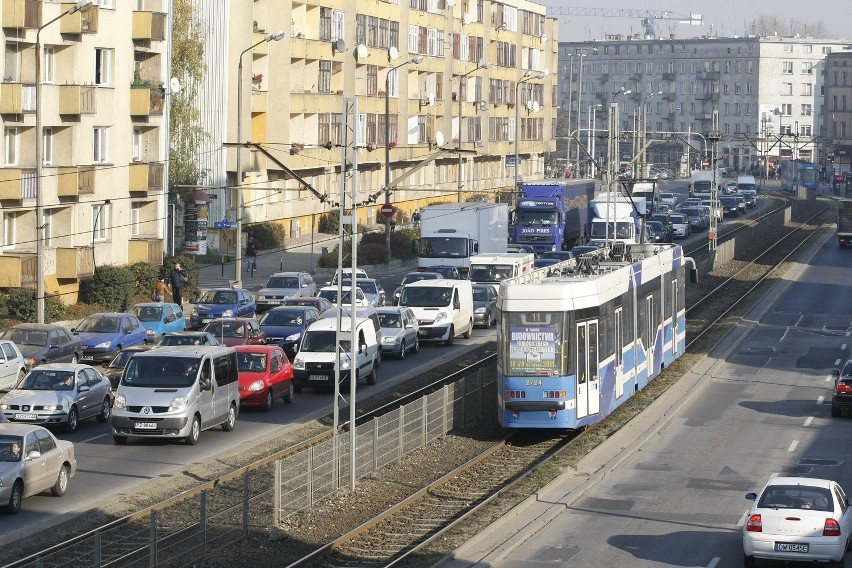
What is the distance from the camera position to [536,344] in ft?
102

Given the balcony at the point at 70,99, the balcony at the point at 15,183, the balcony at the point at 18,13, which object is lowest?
the balcony at the point at 15,183

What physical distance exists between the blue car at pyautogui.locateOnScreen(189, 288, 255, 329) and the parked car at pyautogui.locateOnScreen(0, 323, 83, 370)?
31.5 feet

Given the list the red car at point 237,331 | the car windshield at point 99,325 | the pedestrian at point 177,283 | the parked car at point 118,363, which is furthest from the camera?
the pedestrian at point 177,283

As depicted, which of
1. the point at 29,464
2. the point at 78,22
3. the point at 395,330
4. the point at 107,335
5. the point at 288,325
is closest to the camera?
the point at 29,464

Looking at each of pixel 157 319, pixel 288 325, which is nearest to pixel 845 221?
pixel 288 325

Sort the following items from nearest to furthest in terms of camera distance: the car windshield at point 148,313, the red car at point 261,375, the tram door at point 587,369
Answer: the tram door at point 587,369, the red car at point 261,375, the car windshield at point 148,313

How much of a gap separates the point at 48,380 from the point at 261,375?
5.39 m

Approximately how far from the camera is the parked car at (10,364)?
3725 centimetres

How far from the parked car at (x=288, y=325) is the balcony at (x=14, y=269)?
28.9 ft

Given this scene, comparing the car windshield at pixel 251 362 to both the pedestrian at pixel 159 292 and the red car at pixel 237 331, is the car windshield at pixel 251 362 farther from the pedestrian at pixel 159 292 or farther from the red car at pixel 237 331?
the pedestrian at pixel 159 292

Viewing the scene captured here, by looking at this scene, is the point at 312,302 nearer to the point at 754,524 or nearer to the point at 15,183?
the point at 15,183

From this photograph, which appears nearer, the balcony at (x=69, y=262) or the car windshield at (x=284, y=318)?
the car windshield at (x=284, y=318)

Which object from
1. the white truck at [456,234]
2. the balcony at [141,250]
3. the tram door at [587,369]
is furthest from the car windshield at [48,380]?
the white truck at [456,234]

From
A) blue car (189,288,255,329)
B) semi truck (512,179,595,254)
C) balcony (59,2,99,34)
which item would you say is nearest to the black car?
blue car (189,288,255,329)
